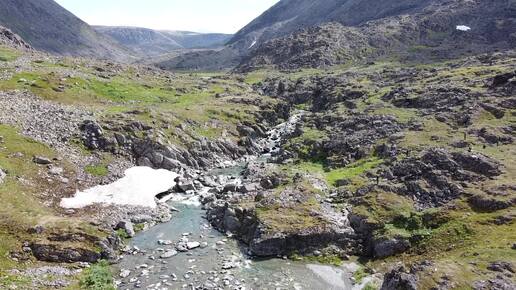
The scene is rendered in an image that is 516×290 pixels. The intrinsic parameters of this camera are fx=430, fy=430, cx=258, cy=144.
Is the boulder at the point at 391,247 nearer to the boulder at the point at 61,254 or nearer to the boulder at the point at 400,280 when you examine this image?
the boulder at the point at 400,280

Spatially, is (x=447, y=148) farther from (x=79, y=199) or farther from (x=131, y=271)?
(x=79, y=199)

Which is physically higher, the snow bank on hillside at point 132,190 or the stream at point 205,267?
the snow bank on hillside at point 132,190

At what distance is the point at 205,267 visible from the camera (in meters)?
41.4

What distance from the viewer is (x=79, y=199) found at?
2048 inches

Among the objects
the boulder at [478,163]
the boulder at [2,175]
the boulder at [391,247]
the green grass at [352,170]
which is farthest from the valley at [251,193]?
the green grass at [352,170]

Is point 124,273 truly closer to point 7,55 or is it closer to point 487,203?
point 487,203

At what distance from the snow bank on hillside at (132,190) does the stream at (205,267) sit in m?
7.02

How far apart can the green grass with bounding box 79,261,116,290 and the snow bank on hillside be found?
13.8 m

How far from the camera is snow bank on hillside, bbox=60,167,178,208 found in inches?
2068

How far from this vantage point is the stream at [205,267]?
38656mm

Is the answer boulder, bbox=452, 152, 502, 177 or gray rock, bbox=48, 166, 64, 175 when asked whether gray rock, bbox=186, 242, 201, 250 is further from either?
boulder, bbox=452, 152, 502, 177

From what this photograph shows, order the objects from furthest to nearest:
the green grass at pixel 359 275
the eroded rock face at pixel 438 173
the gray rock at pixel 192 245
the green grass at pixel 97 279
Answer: the eroded rock face at pixel 438 173 < the gray rock at pixel 192 245 < the green grass at pixel 359 275 < the green grass at pixel 97 279

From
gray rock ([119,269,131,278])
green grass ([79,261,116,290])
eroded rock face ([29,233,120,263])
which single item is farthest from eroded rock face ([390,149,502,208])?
green grass ([79,261,116,290])

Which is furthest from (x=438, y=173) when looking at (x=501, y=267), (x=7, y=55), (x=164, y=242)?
(x=7, y=55)
